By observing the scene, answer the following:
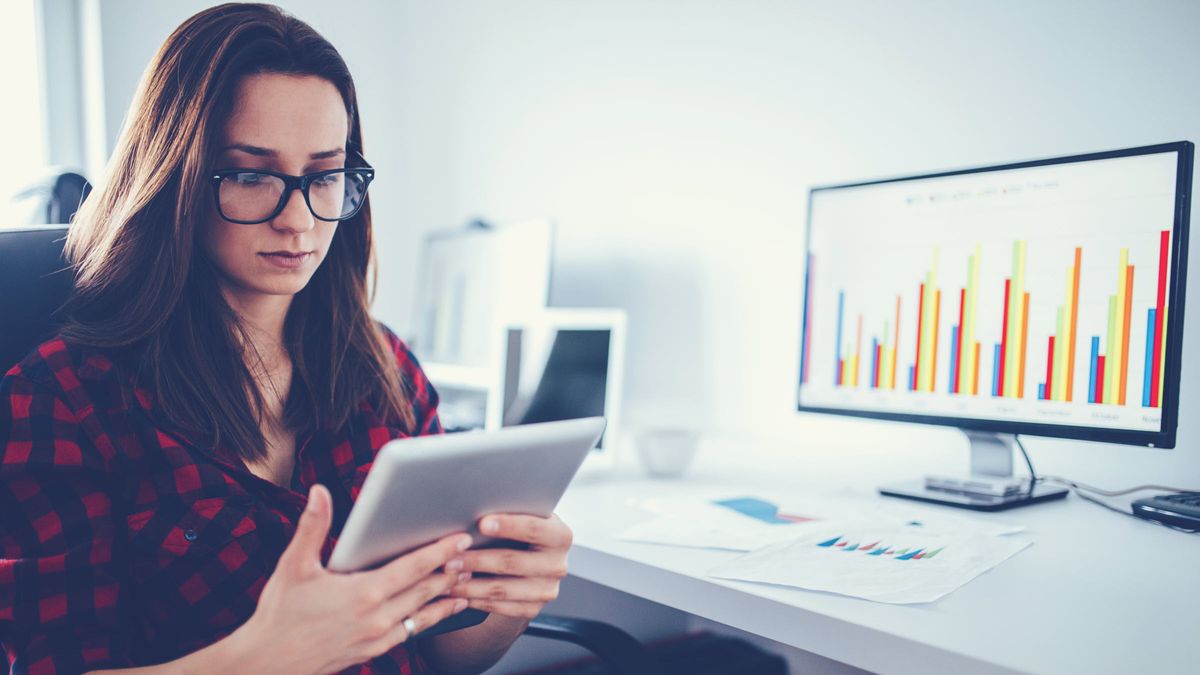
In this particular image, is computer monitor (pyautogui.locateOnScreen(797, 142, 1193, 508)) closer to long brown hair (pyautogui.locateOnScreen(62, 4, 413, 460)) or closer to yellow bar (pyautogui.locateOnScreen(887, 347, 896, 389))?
yellow bar (pyautogui.locateOnScreen(887, 347, 896, 389))

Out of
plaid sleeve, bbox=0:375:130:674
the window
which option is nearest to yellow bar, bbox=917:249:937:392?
plaid sleeve, bbox=0:375:130:674

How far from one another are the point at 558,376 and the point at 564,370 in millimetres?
16

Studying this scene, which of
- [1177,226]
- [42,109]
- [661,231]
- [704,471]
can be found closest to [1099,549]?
[1177,226]

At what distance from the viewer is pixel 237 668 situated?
641 mm

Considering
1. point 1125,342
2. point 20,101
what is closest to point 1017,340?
point 1125,342

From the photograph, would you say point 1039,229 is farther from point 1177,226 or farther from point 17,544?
point 17,544

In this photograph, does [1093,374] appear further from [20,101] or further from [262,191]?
[20,101]

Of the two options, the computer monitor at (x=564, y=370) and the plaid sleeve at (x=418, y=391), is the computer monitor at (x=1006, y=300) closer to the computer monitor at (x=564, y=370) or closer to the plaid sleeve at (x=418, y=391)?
the computer monitor at (x=564, y=370)

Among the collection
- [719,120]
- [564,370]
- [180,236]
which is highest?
[719,120]

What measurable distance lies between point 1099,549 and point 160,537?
958 millimetres

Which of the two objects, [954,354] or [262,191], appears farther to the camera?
[954,354]

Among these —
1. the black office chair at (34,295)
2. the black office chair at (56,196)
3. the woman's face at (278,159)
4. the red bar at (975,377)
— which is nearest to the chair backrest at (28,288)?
the black office chair at (34,295)

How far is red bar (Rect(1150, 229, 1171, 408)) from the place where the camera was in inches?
38.9

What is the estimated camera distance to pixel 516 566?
0.73 m
